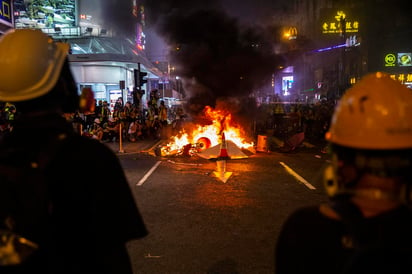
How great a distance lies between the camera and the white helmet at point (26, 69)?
5.04 ft

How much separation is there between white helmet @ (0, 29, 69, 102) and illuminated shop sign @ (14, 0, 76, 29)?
28401 mm

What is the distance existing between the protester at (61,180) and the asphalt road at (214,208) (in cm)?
94

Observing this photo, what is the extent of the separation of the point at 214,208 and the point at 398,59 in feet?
92.6

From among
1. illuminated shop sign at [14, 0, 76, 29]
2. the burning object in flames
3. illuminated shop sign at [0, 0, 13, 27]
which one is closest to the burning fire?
the burning object in flames

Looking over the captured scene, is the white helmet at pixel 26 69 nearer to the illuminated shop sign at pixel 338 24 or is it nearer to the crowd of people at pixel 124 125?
the crowd of people at pixel 124 125

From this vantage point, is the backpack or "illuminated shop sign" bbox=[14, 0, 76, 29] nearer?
the backpack

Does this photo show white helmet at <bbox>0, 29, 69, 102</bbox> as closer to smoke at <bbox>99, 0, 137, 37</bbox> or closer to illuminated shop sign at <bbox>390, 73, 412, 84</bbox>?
smoke at <bbox>99, 0, 137, 37</bbox>

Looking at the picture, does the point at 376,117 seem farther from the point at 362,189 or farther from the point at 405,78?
the point at 405,78

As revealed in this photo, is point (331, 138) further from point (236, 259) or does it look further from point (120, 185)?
point (236, 259)

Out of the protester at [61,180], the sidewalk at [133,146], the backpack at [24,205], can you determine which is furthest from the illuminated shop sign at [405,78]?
the backpack at [24,205]

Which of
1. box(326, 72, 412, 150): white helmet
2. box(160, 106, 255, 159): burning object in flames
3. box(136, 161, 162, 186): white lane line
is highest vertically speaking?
box(326, 72, 412, 150): white helmet

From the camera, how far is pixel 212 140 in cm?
1427

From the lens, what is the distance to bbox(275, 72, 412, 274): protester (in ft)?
3.87

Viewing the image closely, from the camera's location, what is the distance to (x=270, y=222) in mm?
5562
